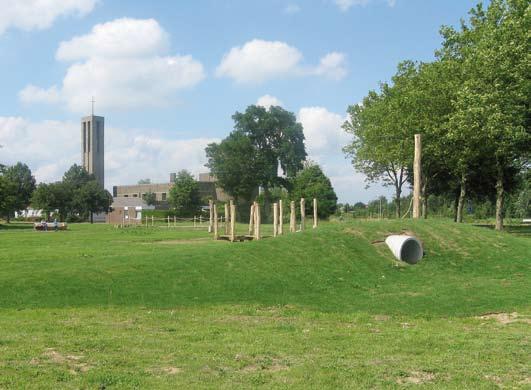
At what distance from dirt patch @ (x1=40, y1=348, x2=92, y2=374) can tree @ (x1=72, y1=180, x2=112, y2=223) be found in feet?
339

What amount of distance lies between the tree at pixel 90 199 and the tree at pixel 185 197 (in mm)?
17253

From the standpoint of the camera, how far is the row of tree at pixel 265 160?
91.2 metres

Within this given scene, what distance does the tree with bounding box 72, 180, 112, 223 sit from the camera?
108 m

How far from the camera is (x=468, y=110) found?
3469 centimetres

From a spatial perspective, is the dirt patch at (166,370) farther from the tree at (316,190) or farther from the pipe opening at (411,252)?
the tree at (316,190)

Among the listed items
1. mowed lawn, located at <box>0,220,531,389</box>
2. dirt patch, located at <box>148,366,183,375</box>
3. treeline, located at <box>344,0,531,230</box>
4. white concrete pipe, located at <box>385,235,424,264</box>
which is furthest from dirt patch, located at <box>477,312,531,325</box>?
treeline, located at <box>344,0,531,230</box>

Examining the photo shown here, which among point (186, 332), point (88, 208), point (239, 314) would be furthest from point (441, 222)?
point (88, 208)

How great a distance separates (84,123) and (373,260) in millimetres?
176876

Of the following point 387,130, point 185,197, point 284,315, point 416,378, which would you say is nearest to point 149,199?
point 185,197

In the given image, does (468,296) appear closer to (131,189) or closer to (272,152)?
(272,152)

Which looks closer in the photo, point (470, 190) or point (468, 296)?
point (468, 296)

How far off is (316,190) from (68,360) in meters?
81.5

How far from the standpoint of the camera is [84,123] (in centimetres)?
18412

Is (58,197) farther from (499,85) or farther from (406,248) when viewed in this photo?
(406,248)
